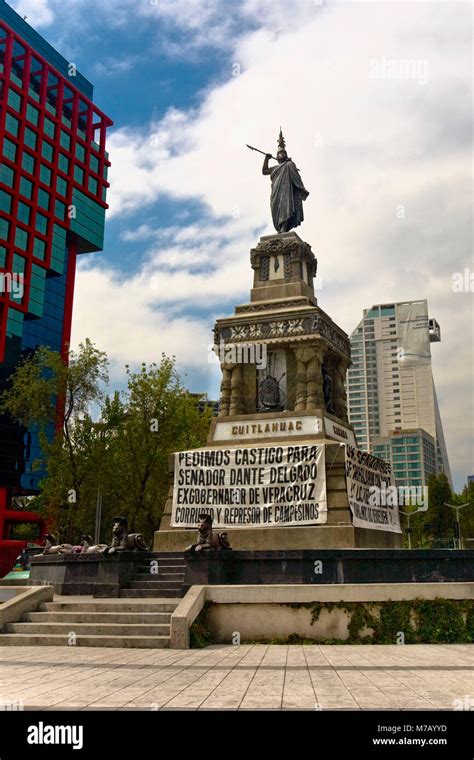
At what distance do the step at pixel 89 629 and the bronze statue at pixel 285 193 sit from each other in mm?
17688

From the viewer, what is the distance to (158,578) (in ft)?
58.2

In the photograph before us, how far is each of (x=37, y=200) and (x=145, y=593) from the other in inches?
2772

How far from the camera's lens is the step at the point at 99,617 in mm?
14539

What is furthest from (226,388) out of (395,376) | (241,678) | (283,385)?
(395,376)

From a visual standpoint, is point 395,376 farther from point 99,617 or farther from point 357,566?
point 99,617

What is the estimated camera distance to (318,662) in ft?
37.0

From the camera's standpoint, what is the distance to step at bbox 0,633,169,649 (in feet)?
44.7

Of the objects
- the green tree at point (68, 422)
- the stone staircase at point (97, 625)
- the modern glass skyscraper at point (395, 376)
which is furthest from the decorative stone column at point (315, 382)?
the modern glass skyscraper at point (395, 376)

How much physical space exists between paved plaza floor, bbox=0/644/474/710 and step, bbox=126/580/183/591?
149 inches

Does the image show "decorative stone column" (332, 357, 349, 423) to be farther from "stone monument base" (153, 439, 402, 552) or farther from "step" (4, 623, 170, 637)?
"step" (4, 623, 170, 637)

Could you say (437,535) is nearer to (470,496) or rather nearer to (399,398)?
(470,496)

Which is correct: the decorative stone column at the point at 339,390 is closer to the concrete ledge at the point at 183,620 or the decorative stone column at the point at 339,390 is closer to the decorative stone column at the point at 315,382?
the decorative stone column at the point at 315,382

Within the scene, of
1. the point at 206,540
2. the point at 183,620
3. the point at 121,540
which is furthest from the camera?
the point at 121,540
